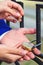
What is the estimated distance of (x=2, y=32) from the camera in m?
1.00

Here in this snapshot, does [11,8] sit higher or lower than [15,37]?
higher

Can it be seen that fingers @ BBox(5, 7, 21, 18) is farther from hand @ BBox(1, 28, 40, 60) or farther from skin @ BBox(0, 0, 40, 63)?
hand @ BBox(1, 28, 40, 60)

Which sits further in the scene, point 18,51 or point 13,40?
point 13,40

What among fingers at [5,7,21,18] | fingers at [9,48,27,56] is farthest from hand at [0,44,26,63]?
fingers at [5,7,21,18]

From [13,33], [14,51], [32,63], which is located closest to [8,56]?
[14,51]

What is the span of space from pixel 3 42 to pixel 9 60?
11cm

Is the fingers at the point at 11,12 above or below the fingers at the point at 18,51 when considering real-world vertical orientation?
above

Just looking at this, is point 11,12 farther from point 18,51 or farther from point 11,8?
point 18,51

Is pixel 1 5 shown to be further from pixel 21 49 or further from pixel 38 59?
pixel 38 59

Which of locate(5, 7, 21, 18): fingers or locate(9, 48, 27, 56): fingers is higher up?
locate(5, 7, 21, 18): fingers

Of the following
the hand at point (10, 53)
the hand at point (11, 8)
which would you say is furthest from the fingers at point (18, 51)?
the hand at point (11, 8)

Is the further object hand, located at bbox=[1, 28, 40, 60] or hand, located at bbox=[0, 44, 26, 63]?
hand, located at bbox=[1, 28, 40, 60]

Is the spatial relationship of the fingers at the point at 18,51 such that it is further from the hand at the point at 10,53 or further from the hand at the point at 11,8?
the hand at the point at 11,8

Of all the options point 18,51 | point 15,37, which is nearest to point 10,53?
point 18,51
